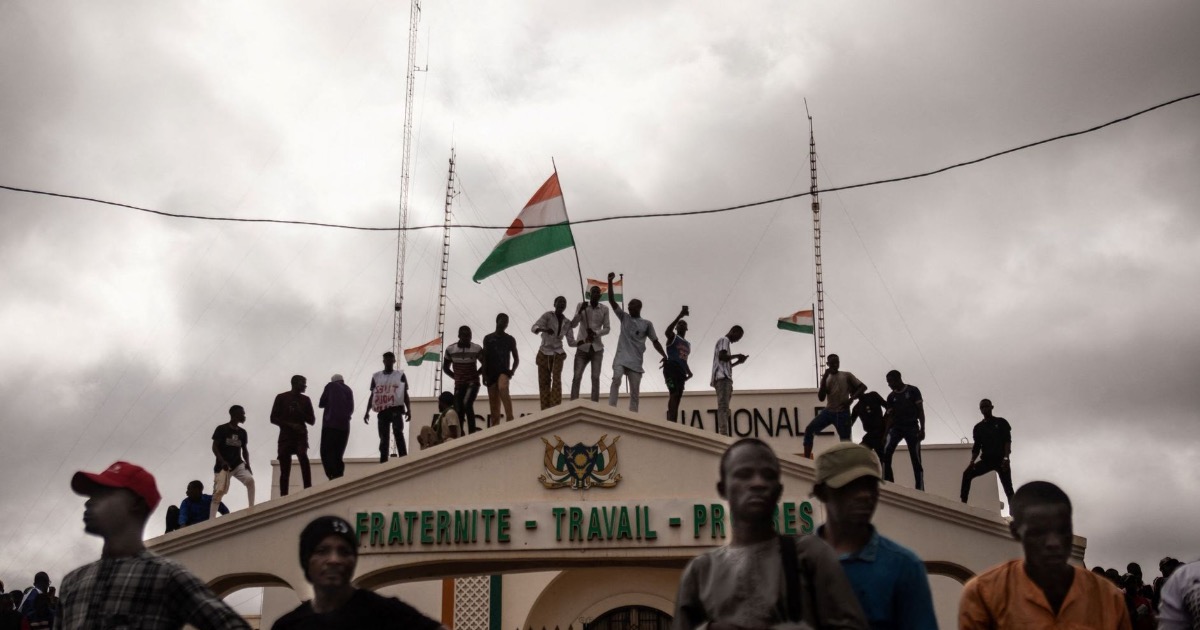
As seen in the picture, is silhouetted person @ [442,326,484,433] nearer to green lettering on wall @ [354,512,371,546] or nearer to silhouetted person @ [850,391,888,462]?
green lettering on wall @ [354,512,371,546]

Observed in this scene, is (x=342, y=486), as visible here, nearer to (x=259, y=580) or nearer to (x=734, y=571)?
(x=259, y=580)

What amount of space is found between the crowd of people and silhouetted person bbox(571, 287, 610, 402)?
1232cm

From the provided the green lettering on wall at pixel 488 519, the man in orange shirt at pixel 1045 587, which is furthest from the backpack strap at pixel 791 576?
the green lettering on wall at pixel 488 519

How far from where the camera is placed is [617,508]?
52.0 feet

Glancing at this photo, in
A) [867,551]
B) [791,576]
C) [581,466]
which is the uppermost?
[581,466]

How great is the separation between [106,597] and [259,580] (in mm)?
12352

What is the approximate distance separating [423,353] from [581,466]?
12.1 meters

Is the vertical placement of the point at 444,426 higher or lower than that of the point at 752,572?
higher

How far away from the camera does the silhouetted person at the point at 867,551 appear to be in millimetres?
4273

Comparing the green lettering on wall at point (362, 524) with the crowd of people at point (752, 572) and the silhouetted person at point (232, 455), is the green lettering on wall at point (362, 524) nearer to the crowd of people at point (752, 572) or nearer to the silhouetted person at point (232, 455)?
the silhouetted person at point (232, 455)

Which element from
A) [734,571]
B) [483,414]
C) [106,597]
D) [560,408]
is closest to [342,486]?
[560,408]

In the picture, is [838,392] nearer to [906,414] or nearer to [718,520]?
[906,414]

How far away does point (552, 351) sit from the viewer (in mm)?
17219

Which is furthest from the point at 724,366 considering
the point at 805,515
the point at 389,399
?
the point at 389,399
